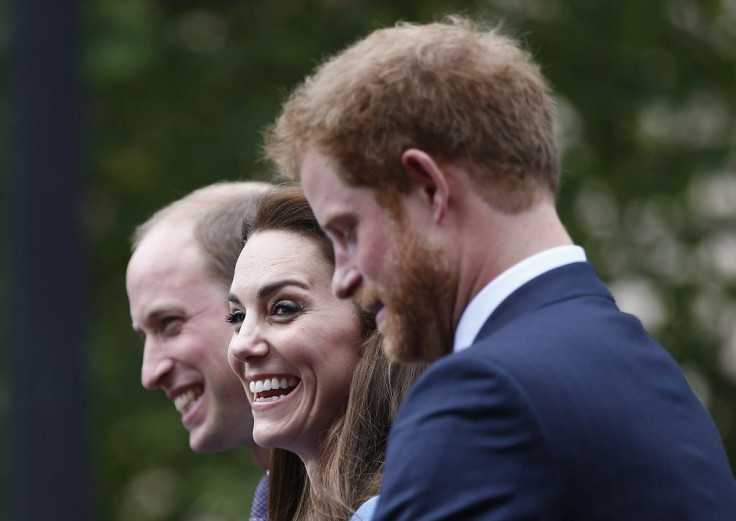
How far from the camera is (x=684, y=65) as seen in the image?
9.38 metres

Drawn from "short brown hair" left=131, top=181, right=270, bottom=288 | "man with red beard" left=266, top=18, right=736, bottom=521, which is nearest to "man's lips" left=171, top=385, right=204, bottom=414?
"short brown hair" left=131, top=181, right=270, bottom=288

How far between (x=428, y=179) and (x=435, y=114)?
0.10 metres

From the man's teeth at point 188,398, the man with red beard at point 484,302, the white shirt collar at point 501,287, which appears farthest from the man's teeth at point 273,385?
the white shirt collar at point 501,287

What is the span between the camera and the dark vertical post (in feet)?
16.1

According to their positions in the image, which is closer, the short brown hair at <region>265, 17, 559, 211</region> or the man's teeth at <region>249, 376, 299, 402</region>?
the short brown hair at <region>265, 17, 559, 211</region>

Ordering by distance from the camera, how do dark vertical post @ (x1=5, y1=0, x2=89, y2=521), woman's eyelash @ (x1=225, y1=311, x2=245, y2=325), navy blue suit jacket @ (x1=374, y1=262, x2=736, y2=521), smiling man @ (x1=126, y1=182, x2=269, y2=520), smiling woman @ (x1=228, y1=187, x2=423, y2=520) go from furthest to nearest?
dark vertical post @ (x1=5, y1=0, x2=89, y2=521), smiling man @ (x1=126, y1=182, x2=269, y2=520), woman's eyelash @ (x1=225, y1=311, x2=245, y2=325), smiling woman @ (x1=228, y1=187, x2=423, y2=520), navy blue suit jacket @ (x1=374, y1=262, x2=736, y2=521)

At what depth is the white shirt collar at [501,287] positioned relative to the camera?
2.27 metres

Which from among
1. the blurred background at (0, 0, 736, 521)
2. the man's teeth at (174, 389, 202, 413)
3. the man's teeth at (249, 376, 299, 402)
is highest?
the man's teeth at (249, 376, 299, 402)

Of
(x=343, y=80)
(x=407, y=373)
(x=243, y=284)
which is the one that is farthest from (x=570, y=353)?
(x=243, y=284)

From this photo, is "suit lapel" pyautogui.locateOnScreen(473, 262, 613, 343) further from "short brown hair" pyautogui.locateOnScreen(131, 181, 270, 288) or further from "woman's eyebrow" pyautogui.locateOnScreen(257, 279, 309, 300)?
"short brown hair" pyautogui.locateOnScreen(131, 181, 270, 288)

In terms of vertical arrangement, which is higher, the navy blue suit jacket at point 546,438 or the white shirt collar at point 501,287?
the white shirt collar at point 501,287

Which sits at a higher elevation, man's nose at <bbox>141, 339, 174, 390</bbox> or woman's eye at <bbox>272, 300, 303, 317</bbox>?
woman's eye at <bbox>272, 300, 303, 317</bbox>

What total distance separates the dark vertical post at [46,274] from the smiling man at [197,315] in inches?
38.5

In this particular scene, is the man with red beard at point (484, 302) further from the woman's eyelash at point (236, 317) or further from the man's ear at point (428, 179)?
the woman's eyelash at point (236, 317)
